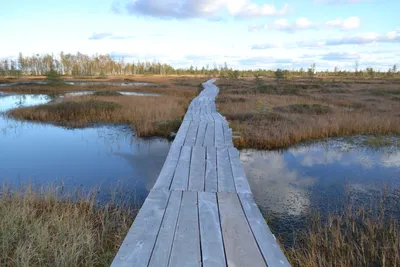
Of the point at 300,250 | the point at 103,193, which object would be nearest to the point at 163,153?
the point at 103,193

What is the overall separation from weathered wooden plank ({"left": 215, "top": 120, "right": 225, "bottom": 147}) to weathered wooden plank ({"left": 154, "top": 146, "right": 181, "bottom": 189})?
3.52 feet

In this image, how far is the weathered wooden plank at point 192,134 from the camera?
675 centimetres

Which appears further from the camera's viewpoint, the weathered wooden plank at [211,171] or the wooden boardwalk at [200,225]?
the weathered wooden plank at [211,171]

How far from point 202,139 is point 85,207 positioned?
3287 millimetres

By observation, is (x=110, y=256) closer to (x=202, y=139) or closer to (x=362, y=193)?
(x=202, y=139)

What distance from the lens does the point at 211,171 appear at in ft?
15.8

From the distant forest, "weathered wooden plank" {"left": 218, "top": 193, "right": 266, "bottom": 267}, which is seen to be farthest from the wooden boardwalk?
the distant forest

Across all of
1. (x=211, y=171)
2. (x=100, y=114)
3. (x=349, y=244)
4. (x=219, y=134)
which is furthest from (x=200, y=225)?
(x=100, y=114)

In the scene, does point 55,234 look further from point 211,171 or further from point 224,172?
point 224,172

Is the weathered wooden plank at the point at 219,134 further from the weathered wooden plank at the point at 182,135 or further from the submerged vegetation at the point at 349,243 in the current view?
the submerged vegetation at the point at 349,243

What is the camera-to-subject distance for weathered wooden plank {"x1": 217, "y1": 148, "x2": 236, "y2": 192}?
417cm

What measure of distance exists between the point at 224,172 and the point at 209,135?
9.17 feet

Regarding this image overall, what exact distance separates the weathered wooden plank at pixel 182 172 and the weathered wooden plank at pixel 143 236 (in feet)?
1.47

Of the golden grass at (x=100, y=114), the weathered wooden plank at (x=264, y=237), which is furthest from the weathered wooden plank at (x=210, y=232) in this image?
the golden grass at (x=100, y=114)
